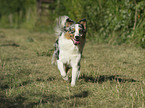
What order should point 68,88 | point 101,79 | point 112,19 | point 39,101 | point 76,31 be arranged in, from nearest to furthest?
1. point 39,101
2. point 76,31
3. point 68,88
4. point 101,79
5. point 112,19

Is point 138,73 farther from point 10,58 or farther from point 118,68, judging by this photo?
point 10,58

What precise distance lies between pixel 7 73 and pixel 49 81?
0.88 m

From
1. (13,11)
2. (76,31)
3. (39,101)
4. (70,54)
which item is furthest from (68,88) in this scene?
(13,11)

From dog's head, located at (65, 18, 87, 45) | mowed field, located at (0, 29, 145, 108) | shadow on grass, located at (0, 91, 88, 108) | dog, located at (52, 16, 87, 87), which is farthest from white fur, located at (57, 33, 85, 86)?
shadow on grass, located at (0, 91, 88, 108)

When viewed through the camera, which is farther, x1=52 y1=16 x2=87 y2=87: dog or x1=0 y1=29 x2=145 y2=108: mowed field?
x1=52 y1=16 x2=87 y2=87: dog

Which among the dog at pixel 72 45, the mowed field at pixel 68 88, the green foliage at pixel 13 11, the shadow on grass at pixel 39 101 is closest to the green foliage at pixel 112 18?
the mowed field at pixel 68 88

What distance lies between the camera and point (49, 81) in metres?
3.59

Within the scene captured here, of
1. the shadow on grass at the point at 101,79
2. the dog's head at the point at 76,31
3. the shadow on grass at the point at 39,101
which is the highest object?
the dog's head at the point at 76,31

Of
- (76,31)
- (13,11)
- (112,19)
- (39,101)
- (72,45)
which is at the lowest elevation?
(39,101)

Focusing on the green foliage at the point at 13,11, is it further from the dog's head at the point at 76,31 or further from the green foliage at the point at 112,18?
the dog's head at the point at 76,31

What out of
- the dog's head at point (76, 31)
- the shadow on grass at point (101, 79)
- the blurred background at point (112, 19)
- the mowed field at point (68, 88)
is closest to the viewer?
the mowed field at point (68, 88)

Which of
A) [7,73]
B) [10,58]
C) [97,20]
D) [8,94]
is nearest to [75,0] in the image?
[97,20]

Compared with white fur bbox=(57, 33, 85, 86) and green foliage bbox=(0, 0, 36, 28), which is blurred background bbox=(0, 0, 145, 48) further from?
green foliage bbox=(0, 0, 36, 28)

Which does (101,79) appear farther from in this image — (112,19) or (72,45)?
(112,19)
